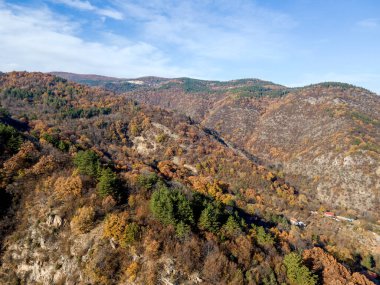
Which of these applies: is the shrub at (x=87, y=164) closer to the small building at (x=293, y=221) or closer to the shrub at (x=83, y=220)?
the shrub at (x=83, y=220)

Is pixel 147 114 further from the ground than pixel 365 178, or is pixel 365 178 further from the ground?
pixel 147 114

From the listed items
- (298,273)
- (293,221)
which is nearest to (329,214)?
(293,221)

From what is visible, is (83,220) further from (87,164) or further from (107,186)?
(87,164)

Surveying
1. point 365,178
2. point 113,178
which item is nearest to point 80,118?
point 113,178

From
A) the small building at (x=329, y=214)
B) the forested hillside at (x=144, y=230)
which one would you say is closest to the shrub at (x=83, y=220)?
the forested hillside at (x=144, y=230)

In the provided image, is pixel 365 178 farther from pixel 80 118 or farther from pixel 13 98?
pixel 13 98

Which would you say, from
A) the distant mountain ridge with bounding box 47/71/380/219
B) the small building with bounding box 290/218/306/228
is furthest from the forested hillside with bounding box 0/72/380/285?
the distant mountain ridge with bounding box 47/71/380/219

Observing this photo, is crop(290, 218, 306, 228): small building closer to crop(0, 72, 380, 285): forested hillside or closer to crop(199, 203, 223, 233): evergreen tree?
crop(0, 72, 380, 285): forested hillside
